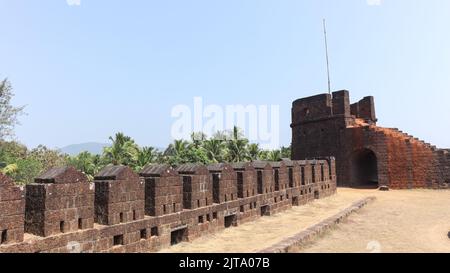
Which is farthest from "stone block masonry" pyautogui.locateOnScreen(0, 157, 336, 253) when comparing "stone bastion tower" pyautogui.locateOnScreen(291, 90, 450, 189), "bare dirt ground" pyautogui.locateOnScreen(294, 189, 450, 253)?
"stone bastion tower" pyautogui.locateOnScreen(291, 90, 450, 189)

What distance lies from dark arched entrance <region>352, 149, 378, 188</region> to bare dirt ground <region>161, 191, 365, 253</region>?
32.0 ft

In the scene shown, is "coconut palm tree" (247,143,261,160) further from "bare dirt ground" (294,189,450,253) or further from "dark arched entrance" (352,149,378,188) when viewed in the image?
"bare dirt ground" (294,189,450,253)

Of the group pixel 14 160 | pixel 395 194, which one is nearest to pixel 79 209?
pixel 395 194

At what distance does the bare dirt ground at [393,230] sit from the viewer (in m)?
6.83

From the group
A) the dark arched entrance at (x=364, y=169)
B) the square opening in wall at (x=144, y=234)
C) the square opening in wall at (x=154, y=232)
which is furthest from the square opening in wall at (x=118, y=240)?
the dark arched entrance at (x=364, y=169)

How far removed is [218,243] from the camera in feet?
24.2

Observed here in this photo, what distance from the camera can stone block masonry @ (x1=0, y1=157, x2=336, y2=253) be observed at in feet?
15.9

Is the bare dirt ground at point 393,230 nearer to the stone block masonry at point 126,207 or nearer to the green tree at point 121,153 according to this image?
the stone block masonry at point 126,207

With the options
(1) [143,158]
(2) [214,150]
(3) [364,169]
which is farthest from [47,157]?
(3) [364,169]

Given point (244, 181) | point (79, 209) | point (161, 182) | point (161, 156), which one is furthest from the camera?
point (161, 156)

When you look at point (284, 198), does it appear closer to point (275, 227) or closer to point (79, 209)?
point (275, 227)

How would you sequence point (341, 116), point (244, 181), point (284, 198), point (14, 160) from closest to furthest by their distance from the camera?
point (244, 181), point (284, 198), point (341, 116), point (14, 160)

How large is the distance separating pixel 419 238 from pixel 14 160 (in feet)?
87.2

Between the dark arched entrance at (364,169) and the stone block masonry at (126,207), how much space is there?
40.1ft
